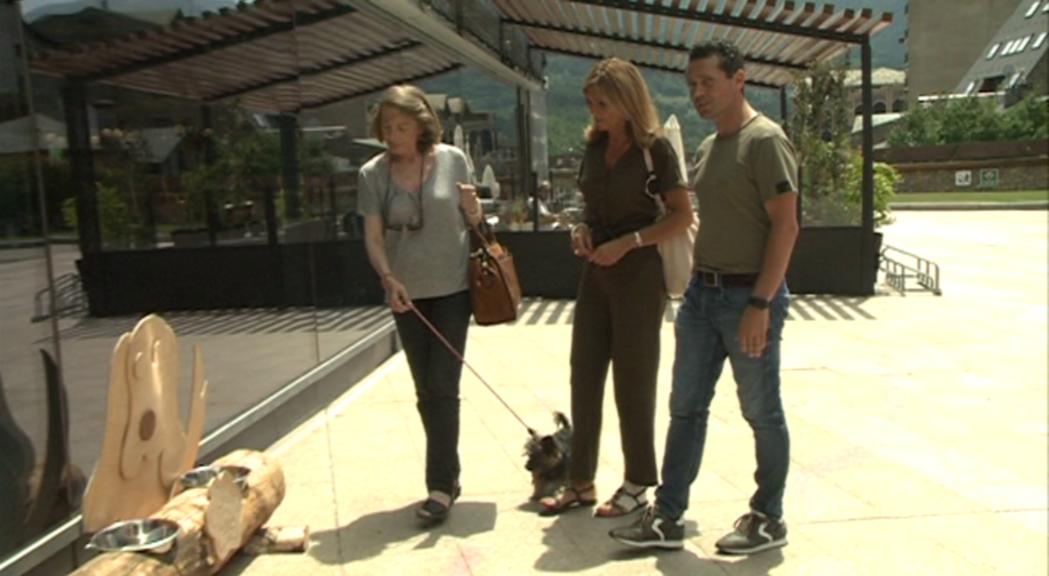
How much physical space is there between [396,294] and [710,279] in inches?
47.4

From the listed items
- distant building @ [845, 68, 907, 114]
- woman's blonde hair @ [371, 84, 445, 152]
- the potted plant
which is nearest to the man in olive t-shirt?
woman's blonde hair @ [371, 84, 445, 152]

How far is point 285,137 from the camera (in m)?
5.77

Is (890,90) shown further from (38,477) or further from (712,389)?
(38,477)

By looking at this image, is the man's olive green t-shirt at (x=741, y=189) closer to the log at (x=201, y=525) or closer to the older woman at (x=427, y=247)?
the older woman at (x=427, y=247)

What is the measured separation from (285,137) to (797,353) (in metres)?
4.42

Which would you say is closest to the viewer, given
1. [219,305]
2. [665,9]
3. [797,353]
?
[219,305]

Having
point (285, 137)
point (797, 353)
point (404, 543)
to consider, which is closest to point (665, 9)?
point (797, 353)

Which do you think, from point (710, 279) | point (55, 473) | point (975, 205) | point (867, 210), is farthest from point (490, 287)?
point (975, 205)

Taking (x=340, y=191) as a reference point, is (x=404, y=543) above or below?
below

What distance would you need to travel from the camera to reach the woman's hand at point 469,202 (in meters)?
3.73

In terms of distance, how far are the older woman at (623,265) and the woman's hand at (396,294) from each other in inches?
27.3


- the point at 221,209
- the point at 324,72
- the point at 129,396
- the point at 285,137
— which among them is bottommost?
the point at 129,396

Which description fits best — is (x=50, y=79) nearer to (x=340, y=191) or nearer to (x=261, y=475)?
(x=261, y=475)

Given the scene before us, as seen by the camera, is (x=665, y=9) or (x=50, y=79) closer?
(x=50, y=79)
